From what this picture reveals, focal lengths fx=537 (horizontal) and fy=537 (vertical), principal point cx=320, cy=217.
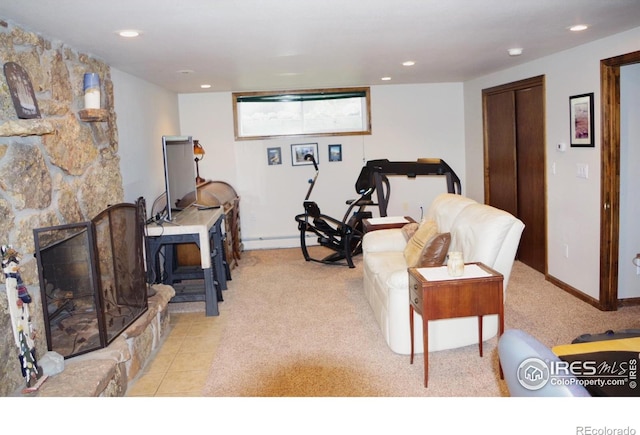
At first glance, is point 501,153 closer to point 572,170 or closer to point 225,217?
point 572,170

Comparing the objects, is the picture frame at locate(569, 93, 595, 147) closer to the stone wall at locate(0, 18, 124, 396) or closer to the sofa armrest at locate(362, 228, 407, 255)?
the sofa armrest at locate(362, 228, 407, 255)

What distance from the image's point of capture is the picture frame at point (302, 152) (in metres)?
7.14

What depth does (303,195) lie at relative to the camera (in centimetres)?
725

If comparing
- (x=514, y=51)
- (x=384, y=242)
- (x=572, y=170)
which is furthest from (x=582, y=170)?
(x=384, y=242)

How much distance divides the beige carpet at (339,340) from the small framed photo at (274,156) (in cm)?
202

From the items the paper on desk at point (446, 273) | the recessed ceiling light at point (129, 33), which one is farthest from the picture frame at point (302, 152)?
the paper on desk at point (446, 273)

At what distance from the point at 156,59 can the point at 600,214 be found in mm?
3687

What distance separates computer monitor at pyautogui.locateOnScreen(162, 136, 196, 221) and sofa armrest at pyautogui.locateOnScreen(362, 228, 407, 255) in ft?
5.67

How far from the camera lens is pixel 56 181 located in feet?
10.5

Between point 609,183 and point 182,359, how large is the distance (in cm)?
346

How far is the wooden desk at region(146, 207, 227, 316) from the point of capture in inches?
172

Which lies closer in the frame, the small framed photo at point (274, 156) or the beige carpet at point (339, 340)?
the beige carpet at point (339, 340)

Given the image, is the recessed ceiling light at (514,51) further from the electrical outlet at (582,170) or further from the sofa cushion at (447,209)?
the sofa cushion at (447,209)

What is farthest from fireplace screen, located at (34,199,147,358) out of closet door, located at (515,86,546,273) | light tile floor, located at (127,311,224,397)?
closet door, located at (515,86,546,273)
